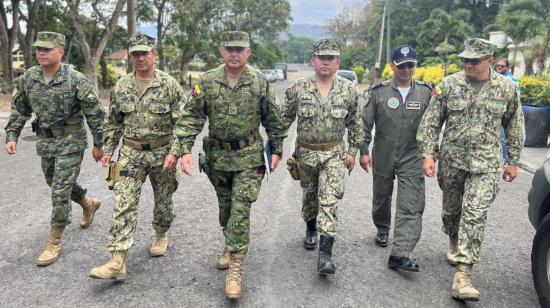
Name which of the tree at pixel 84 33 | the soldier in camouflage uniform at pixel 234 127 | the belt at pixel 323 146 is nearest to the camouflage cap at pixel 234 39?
the soldier in camouflage uniform at pixel 234 127

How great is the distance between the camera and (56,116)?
4.08 meters

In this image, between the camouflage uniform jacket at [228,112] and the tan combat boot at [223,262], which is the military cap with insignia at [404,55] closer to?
the camouflage uniform jacket at [228,112]

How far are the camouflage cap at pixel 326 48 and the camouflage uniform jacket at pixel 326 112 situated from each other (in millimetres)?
244

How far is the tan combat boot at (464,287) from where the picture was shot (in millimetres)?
3391

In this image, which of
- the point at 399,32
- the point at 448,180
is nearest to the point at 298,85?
the point at 448,180

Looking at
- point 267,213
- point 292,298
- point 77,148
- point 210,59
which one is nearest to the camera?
point 292,298

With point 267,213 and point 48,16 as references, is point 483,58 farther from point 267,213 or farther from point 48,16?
point 48,16

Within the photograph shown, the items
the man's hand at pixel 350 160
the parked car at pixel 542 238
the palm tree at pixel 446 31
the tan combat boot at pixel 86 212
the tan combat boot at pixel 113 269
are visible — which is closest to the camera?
the parked car at pixel 542 238

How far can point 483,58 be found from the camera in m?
3.61

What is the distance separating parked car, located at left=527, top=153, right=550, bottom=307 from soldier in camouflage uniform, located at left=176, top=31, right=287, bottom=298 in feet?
6.63

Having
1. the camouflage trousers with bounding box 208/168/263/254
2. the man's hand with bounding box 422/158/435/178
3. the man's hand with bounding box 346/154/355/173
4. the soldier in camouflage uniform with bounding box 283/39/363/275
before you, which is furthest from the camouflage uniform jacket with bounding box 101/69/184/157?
the man's hand with bounding box 422/158/435/178

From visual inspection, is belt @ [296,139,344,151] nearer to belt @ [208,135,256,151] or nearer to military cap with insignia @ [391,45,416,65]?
belt @ [208,135,256,151]

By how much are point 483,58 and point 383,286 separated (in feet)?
6.10

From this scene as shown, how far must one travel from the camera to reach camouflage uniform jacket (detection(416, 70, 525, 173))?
3625 mm
